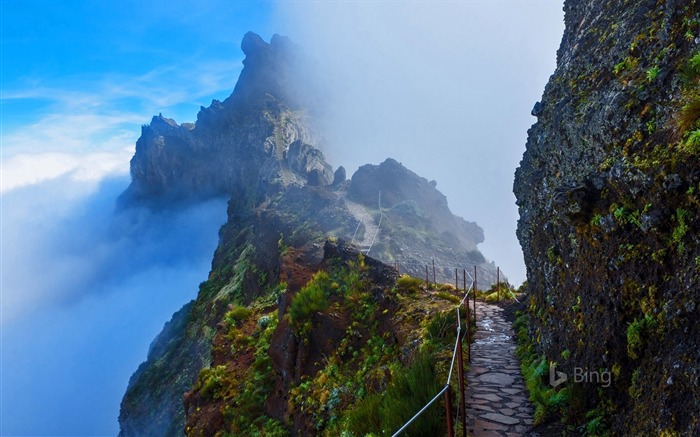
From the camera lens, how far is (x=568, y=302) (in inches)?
260

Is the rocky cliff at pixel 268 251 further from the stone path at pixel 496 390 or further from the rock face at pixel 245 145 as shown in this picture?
the stone path at pixel 496 390

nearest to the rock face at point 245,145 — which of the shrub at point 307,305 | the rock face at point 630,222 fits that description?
the shrub at point 307,305

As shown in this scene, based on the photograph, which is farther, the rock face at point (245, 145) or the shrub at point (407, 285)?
the rock face at point (245, 145)

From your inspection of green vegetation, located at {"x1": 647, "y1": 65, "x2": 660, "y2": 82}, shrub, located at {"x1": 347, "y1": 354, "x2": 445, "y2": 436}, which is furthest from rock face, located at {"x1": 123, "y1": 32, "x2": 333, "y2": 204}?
green vegetation, located at {"x1": 647, "y1": 65, "x2": 660, "y2": 82}

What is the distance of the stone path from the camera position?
6344 mm

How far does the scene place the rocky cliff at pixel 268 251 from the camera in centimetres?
1359

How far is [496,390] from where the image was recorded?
7.68 m

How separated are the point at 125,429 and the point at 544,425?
177 feet

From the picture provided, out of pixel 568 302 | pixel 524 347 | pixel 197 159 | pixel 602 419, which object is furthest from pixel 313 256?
pixel 197 159

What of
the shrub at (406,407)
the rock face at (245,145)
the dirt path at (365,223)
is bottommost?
the shrub at (406,407)

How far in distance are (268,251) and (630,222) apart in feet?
110

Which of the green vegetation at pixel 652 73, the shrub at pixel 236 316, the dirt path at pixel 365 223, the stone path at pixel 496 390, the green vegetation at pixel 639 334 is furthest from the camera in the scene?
the dirt path at pixel 365 223

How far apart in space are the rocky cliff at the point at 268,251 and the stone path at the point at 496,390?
1.66m

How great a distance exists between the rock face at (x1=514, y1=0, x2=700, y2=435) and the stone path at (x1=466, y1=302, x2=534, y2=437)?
97cm
